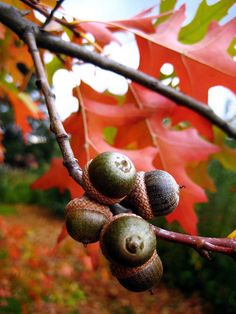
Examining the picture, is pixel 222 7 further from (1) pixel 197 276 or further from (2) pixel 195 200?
(1) pixel 197 276

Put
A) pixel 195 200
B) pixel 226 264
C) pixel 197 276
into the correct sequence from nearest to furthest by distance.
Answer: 1. pixel 195 200
2. pixel 226 264
3. pixel 197 276

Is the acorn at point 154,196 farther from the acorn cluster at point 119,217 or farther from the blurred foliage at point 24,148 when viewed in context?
the blurred foliage at point 24,148

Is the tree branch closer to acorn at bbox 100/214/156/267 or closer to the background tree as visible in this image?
the background tree

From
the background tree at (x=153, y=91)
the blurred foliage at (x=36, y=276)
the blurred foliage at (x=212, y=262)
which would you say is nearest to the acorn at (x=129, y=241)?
the background tree at (x=153, y=91)

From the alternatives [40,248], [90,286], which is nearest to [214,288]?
[90,286]

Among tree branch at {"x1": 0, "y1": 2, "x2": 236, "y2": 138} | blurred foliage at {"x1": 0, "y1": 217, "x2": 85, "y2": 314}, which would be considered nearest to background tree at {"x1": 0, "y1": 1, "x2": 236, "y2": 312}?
tree branch at {"x1": 0, "y1": 2, "x2": 236, "y2": 138}

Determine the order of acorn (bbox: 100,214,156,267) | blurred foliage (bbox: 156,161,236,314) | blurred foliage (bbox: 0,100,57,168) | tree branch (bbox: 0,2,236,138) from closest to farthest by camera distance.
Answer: acorn (bbox: 100,214,156,267)
tree branch (bbox: 0,2,236,138)
blurred foliage (bbox: 156,161,236,314)
blurred foliage (bbox: 0,100,57,168)

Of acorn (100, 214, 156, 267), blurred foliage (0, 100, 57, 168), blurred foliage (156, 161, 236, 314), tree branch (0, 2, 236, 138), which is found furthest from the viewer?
blurred foliage (0, 100, 57, 168)
